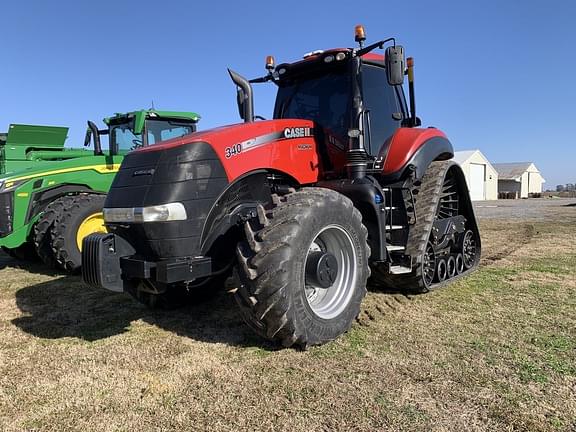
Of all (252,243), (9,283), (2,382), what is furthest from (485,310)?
(9,283)

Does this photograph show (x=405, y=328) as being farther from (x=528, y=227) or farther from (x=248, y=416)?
(x=528, y=227)

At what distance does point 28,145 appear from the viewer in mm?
11375

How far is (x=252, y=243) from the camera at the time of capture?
3.38 meters

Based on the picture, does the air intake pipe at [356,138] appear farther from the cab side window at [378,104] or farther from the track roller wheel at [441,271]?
the track roller wheel at [441,271]

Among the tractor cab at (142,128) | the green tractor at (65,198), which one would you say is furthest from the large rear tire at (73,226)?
the tractor cab at (142,128)

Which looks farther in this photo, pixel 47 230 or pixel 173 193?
pixel 47 230

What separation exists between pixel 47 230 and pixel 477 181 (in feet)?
138

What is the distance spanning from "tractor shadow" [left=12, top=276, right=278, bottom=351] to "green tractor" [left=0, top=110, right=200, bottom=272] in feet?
3.77

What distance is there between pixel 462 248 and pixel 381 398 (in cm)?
377

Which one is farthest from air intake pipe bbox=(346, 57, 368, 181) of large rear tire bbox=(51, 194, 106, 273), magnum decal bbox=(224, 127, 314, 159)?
large rear tire bbox=(51, 194, 106, 273)

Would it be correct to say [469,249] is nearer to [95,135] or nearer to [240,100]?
[240,100]

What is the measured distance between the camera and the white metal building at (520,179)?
52875 millimetres

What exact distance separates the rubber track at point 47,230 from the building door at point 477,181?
40.1 meters

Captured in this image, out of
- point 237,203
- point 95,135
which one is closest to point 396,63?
point 237,203
